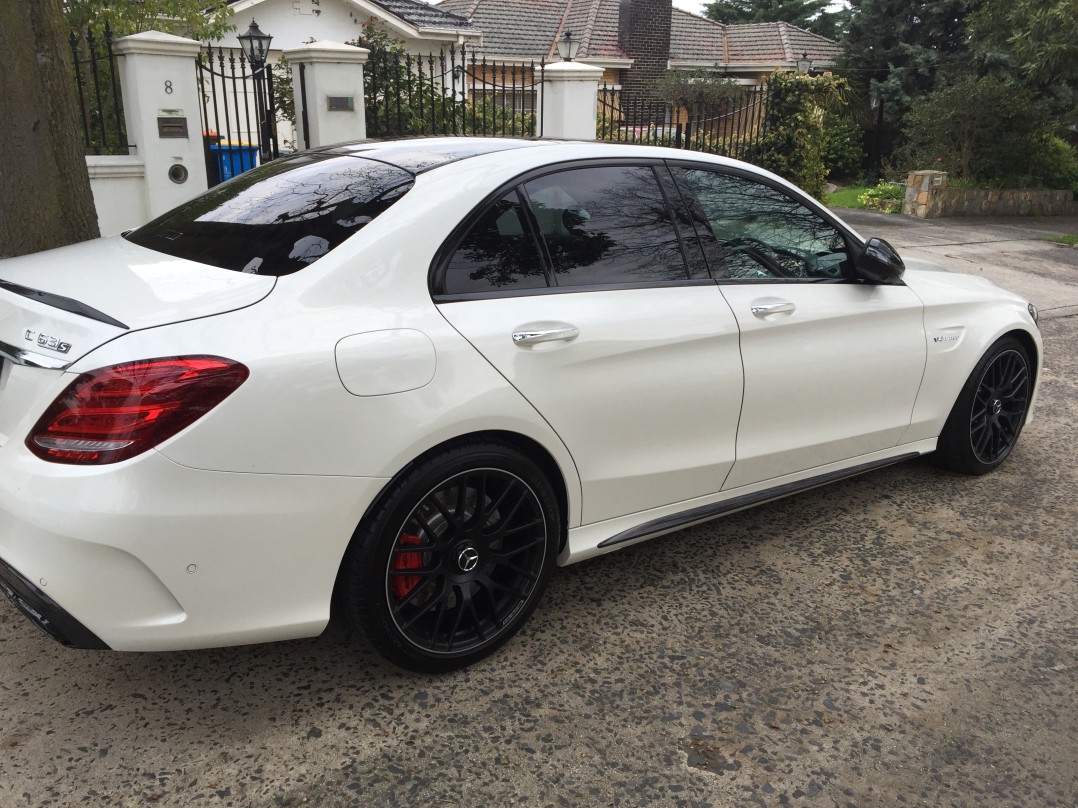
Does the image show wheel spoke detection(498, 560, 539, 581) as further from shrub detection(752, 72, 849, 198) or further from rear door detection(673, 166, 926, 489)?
shrub detection(752, 72, 849, 198)

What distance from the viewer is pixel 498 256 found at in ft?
10.0

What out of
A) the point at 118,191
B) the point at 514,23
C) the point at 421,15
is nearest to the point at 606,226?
the point at 118,191

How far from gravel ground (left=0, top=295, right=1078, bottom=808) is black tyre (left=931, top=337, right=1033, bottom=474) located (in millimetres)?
831

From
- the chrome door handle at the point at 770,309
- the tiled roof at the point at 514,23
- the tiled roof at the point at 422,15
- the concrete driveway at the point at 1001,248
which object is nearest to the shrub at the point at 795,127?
the concrete driveway at the point at 1001,248

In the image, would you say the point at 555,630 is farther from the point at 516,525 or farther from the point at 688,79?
the point at 688,79

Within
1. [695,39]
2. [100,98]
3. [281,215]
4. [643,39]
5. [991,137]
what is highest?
[695,39]

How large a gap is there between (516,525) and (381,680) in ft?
2.18

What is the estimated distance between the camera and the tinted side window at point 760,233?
3.66m

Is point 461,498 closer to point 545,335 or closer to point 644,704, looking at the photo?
point 545,335

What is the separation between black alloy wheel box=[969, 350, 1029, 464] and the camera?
466 cm

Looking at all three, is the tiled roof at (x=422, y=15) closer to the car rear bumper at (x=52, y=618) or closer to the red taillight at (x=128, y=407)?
the red taillight at (x=128, y=407)

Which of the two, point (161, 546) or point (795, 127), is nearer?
point (161, 546)

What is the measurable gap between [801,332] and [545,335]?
1295 mm

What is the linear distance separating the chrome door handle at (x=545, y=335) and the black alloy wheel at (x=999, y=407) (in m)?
2.53
